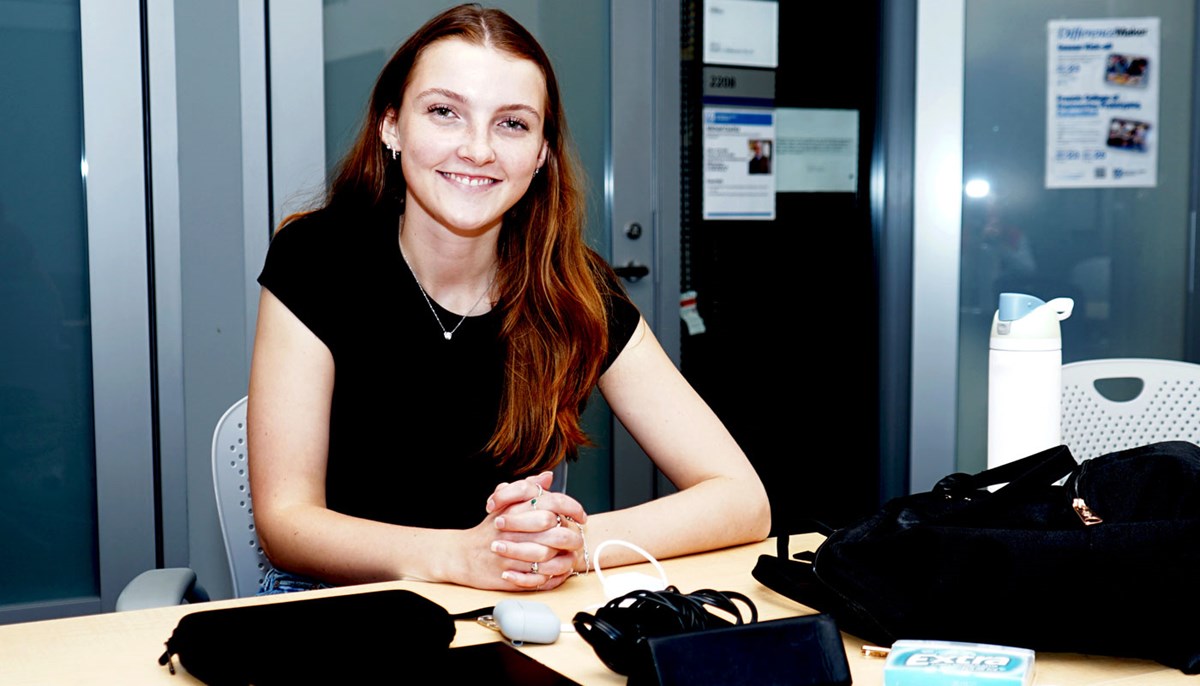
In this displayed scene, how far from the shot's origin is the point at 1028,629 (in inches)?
37.3

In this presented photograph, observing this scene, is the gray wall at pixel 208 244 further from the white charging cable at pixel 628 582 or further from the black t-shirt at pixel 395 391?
the white charging cable at pixel 628 582

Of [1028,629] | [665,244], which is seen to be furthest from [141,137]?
[1028,629]

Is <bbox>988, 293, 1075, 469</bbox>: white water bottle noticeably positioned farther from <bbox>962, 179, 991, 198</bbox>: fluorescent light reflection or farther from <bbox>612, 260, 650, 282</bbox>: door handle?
<bbox>962, 179, 991, 198</bbox>: fluorescent light reflection

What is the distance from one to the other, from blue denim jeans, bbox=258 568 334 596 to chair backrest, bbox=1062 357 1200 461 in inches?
46.9

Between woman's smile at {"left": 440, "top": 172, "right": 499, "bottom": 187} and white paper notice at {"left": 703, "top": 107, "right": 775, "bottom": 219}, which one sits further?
white paper notice at {"left": 703, "top": 107, "right": 775, "bottom": 219}

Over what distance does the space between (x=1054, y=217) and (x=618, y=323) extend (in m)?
2.07

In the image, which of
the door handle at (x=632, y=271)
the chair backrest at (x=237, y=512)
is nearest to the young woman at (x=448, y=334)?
the chair backrest at (x=237, y=512)

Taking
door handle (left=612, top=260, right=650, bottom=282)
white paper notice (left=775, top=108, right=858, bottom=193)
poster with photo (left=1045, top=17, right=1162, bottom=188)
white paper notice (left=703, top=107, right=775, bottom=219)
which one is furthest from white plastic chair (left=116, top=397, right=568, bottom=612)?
poster with photo (left=1045, top=17, right=1162, bottom=188)

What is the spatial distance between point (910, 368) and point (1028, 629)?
239 centimetres

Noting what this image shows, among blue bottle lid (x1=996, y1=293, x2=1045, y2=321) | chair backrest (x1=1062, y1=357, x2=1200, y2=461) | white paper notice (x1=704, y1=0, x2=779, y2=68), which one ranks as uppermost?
white paper notice (x1=704, y1=0, x2=779, y2=68)

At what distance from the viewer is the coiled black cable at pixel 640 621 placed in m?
0.91

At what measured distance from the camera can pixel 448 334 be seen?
1.67m

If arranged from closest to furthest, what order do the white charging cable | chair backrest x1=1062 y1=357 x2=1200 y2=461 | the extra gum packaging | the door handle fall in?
the extra gum packaging < the white charging cable < chair backrest x1=1062 y1=357 x2=1200 y2=461 < the door handle

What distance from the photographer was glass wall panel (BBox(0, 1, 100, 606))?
2619 millimetres
